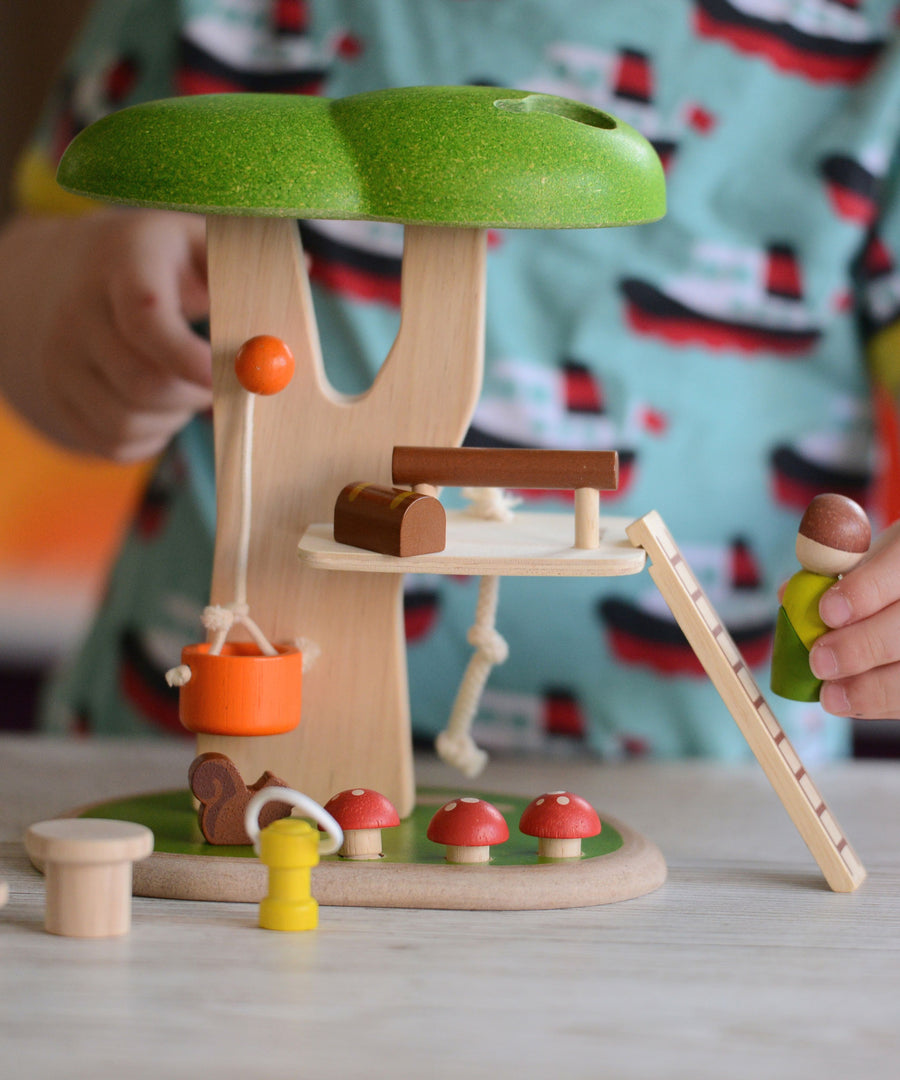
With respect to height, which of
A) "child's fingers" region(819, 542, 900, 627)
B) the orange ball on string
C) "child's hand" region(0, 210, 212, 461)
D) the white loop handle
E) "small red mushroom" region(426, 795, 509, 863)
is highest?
"child's hand" region(0, 210, 212, 461)

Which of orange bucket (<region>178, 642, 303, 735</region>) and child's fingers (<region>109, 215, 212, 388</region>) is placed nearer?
orange bucket (<region>178, 642, 303, 735</region>)

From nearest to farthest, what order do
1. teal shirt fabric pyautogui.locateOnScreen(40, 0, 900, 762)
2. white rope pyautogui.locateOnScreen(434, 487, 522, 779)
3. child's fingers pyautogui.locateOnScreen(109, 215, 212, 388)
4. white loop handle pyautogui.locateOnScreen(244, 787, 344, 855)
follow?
white loop handle pyautogui.locateOnScreen(244, 787, 344, 855), white rope pyautogui.locateOnScreen(434, 487, 522, 779), child's fingers pyautogui.locateOnScreen(109, 215, 212, 388), teal shirt fabric pyautogui.locateOnScreen(40, 0, 900, 762)

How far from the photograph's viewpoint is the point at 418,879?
57cm

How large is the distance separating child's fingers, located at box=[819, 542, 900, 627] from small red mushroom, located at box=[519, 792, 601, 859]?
15cm

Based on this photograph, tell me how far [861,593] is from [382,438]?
246 mm

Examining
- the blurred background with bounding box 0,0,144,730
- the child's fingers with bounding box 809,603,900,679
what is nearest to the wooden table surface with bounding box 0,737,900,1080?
the child's fingers with bounding box 809,603,900,679

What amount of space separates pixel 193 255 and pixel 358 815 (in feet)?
1.51

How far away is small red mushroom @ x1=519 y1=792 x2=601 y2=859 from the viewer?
0.59 m

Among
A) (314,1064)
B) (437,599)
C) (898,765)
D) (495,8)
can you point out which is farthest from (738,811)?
(495,8)

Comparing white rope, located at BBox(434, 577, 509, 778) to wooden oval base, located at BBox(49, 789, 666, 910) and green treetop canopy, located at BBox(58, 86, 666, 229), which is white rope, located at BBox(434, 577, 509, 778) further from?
green treetop canopy, located at BBox(58, 86, 666, 229)

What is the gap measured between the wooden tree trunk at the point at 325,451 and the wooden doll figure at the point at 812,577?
180 mm

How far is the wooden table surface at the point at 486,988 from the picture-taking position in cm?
42

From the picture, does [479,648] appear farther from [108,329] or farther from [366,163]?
[108,329]

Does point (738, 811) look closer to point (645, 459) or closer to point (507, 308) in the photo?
point (645, 459)
